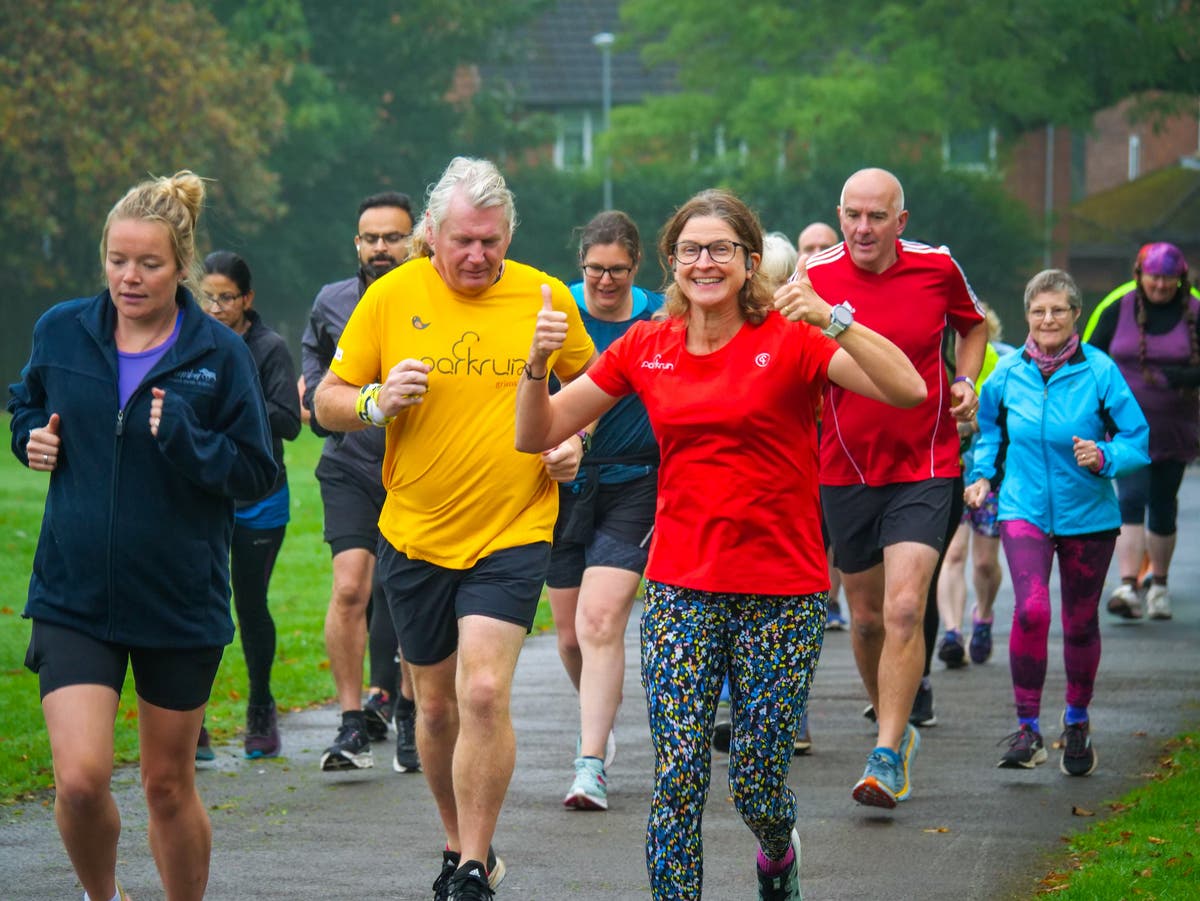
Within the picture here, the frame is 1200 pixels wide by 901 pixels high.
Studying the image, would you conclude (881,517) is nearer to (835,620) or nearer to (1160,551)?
(835,620)

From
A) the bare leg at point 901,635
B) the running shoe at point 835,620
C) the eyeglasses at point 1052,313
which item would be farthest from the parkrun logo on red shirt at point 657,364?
the running shoe at point 835,620

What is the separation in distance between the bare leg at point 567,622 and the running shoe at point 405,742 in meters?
0.71

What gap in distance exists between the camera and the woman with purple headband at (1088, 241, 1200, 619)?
39.3ft

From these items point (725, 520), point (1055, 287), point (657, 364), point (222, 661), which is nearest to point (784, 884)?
point (725, 520)

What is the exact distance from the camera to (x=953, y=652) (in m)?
10.7

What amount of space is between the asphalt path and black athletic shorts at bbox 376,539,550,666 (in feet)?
2.82

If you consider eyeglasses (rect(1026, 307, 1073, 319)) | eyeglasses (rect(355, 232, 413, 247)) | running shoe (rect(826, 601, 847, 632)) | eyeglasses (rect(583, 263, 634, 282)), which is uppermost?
eyeglasses (rect(355, 232, 413, 247))

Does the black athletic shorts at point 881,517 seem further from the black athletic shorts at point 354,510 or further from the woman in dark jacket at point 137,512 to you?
the woman in dark jacket at point 137,512

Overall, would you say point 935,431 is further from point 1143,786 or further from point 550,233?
point 550,233

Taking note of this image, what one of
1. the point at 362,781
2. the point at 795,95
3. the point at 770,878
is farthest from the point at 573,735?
the point at 795,95

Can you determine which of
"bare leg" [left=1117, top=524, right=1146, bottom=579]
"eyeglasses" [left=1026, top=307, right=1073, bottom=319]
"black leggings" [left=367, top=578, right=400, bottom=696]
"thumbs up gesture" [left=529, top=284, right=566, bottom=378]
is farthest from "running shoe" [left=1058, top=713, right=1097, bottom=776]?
"bare leg" [left=1117, top=524, right=1146, bottom=579]

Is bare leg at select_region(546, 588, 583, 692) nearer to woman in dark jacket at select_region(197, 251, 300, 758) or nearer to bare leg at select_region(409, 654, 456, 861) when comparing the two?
woman in dark jacket at select_region(197, 251, 300, 758)

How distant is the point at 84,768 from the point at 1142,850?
358cm

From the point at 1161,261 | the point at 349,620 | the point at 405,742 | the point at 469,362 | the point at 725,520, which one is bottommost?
the point at 405,742
